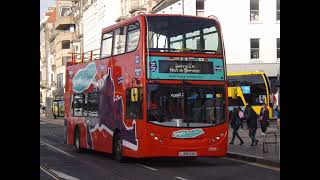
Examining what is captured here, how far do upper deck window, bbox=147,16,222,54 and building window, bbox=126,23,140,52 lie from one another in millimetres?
505

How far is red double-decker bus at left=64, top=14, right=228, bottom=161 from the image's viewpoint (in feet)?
57.3

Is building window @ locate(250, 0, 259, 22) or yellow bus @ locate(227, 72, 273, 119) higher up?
building window @ locate(250, 0, 259, 22)

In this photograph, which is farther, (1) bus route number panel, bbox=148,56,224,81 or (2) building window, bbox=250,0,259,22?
(2) building window, bbox=250,0,259,22

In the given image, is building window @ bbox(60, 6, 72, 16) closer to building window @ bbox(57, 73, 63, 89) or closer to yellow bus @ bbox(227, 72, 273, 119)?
building window @ bbox(57, 73, 63, 89)

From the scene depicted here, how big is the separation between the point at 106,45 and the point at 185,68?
3.87m

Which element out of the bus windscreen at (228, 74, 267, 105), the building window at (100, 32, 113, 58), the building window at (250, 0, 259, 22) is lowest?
the bus windscreen at (228, 74, 267, 105)

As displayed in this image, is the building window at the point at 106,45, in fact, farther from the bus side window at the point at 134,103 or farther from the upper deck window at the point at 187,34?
the upper deck window at the point at 187,34

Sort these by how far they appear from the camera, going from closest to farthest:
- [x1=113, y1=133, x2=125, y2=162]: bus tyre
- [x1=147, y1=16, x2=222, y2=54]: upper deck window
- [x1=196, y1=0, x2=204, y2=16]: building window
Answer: [x1=147, y1=16, x2=222, y2=54]: upper deck window, [x1=113, y1=133, x2=125, y2=162]: bus tyre, [x1=196, y1=0, x2=204, y2=16]: building window

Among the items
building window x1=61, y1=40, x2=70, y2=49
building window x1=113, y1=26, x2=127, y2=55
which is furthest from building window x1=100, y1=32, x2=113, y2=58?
building window x1=61, y1=40, x2=70, y2=49
